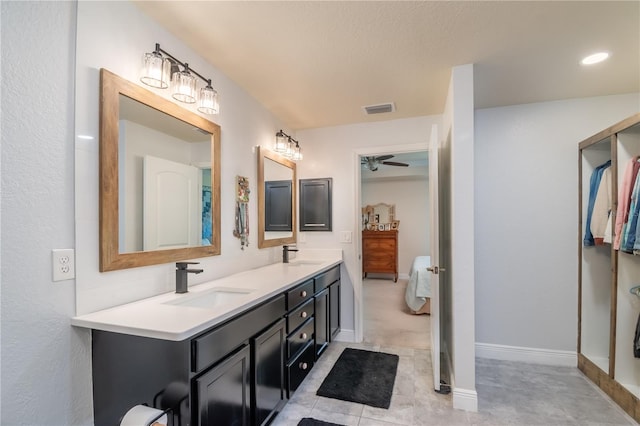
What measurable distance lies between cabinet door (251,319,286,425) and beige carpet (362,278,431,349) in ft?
5.15

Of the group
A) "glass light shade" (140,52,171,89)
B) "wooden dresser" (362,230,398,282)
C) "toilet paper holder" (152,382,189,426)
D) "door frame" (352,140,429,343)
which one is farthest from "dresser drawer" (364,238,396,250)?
"toilet paper holder" (152,382,189,426)

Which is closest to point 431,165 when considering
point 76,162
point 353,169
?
point 353,169

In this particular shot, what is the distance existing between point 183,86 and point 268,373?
1686 mm

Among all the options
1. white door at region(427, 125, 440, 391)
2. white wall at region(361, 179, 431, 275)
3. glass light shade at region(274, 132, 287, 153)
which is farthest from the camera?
white wall at region(361, 179, 431, 275)

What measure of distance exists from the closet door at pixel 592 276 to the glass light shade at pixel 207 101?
9.64 feet

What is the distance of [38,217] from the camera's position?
3.57 feet

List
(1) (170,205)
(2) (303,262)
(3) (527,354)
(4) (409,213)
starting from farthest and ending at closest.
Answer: (4) (409,213) < (2) (303,262) < (3) (527,354) < (1) (170,205)

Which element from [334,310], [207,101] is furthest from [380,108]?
[334,310]

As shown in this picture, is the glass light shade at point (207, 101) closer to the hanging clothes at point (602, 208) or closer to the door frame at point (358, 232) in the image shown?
the door frame at point (358, 232)

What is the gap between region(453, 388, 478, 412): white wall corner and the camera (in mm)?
1945

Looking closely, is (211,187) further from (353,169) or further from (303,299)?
→ (353,169)

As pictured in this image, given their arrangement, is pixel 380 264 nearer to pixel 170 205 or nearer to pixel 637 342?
pixel 637 342

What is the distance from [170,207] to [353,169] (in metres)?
1.99

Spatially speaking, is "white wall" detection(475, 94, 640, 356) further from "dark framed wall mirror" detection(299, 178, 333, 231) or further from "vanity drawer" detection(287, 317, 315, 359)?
"vanity drawer" detection(287, 317, 315, 359)
